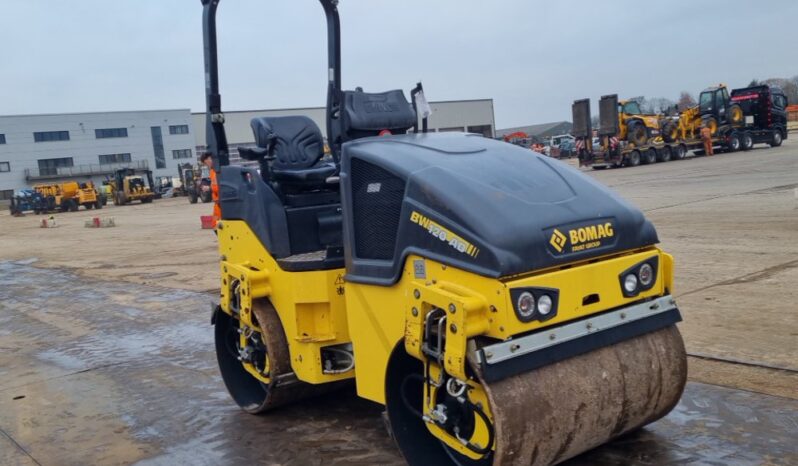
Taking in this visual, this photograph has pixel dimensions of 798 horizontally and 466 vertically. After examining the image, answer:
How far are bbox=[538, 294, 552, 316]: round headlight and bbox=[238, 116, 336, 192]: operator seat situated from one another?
2.00m

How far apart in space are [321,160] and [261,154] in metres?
0.62

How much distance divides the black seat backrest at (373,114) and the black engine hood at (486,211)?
0.43 metres

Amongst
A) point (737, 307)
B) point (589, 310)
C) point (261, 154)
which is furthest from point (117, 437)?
point (737, 307)

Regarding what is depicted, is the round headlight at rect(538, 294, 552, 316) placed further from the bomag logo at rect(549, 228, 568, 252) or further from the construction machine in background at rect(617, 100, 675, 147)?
the construction machine in background at rect(617, 100, 675, 147)

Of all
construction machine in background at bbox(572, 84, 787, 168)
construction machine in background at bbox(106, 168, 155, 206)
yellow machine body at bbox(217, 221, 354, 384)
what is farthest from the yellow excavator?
construction machine in background at bbox(106, 168, 155, 206)

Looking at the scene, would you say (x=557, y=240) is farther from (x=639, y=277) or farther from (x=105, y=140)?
(x=105, y=140)

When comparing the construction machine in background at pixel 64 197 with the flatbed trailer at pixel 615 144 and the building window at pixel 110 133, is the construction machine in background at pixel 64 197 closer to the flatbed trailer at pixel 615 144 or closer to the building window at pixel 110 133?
the flatbed trailer at pixel 615 144

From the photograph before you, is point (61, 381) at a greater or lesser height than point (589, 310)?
lesser

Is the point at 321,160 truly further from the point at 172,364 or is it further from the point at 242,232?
the point at 172,364

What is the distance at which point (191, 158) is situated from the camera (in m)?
77.5

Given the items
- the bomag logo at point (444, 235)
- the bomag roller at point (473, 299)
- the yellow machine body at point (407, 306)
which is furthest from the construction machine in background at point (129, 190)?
the bomag logo at point (444, 235)

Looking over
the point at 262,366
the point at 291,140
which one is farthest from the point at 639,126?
the point at 262,366

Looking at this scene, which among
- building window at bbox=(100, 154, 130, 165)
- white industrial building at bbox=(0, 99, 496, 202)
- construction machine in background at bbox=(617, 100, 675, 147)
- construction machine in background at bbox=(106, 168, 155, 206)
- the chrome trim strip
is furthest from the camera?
building window at bbox=(100, 154, 130, 165)

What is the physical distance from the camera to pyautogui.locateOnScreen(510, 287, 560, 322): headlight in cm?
287
